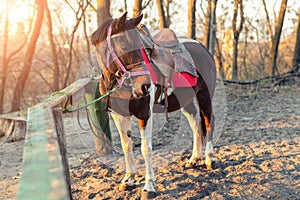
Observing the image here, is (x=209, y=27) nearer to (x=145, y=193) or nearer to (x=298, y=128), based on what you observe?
(x=298, y=128)

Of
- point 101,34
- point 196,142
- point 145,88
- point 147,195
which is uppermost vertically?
point 101,34

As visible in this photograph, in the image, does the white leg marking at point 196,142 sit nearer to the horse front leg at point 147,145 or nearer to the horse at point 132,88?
the horse at point 132,88

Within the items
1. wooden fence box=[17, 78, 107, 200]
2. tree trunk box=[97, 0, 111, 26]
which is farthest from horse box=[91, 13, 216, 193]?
tree trunk box=[97, 0, 111, 26]

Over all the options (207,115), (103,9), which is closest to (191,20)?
(103,9)

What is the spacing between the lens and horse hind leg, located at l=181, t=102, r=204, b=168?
3401 millimetres

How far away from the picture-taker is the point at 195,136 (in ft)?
11.5

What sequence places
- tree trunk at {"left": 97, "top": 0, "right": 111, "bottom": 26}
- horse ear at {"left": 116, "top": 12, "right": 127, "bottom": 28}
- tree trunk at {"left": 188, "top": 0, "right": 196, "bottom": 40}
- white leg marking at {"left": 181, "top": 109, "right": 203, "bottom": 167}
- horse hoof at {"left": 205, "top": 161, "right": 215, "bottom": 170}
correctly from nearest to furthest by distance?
1. horse ear at {"left": 116, "top": 12, "right": 127, "bottom": 28}
2. horse hoof at {"left": 205, "top": 161, "right": 215, "bottom": 170}
3. white leg marking at {"left": 181, "top": 109, "right": 203, "bottom": 167}
4. tree trunk at {"left": 97, "top": 0, "right": 111, "bottom": 26}
5. tree trunk at {"left": 188, "top": 0, "right": 196, "bottom": 40}

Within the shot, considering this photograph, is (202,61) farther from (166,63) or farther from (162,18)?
(162,18)

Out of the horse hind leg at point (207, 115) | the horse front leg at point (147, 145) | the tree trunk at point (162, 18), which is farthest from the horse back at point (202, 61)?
the tree trunk at point (162, 18)

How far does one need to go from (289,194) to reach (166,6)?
12995mm

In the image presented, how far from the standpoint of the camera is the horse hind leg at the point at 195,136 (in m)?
3.40

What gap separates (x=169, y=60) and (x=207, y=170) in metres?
1.39

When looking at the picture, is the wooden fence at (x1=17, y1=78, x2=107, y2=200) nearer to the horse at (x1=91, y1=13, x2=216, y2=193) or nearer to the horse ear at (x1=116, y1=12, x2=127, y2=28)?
the horse at (x1=91, y1=13, x2=216, y2=193)

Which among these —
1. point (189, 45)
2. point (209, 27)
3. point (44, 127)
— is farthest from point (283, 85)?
point (44, 127)
